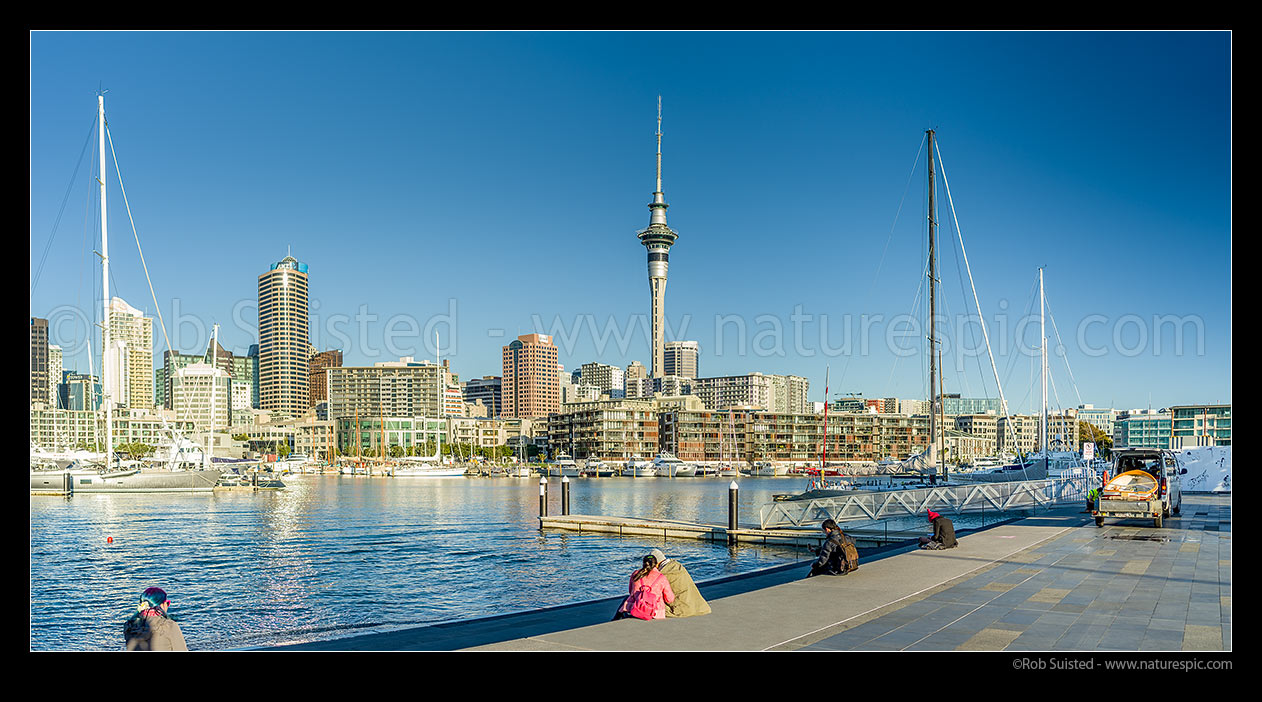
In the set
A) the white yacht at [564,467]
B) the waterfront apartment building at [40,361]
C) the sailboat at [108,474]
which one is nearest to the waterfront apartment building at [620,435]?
the white yacht at [564,467]

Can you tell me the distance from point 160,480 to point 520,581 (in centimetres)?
6235

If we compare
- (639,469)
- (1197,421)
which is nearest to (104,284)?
(639,469)

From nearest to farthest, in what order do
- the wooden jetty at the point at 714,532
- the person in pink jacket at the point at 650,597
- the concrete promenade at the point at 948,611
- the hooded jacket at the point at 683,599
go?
the concrete promenade at the point at 948,611 → the person in pink jacket at the point at 650,597 → the hooded jacket at the point at 683,599 → the wooden jetty at the point at 714,532

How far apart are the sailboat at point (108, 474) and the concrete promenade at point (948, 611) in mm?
56326

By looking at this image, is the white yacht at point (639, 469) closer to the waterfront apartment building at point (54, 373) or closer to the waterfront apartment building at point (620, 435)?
the waterfront apartment building at point (620, 435)

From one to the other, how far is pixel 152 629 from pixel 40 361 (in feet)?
581

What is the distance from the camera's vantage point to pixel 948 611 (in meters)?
12.4

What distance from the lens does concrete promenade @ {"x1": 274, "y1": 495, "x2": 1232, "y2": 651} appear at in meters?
10.5

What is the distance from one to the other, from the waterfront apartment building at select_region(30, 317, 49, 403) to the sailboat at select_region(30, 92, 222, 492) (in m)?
64.3

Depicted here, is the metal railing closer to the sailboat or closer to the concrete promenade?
the concrete promenade

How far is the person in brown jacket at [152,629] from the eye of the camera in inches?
400

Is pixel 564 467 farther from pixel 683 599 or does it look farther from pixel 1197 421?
pixel 683 599
